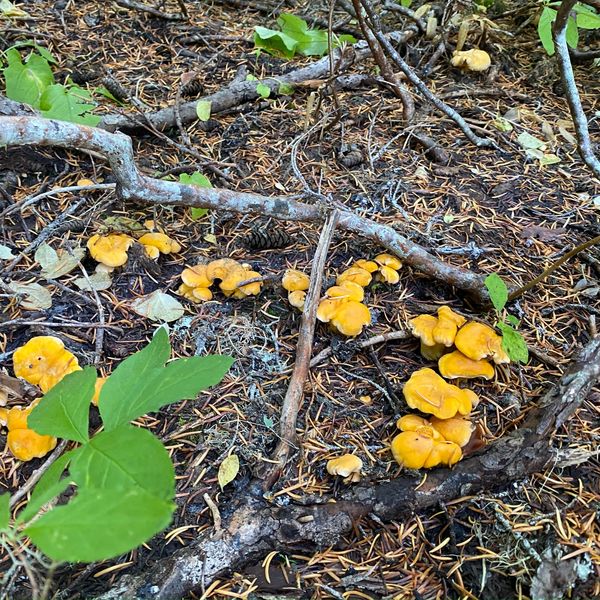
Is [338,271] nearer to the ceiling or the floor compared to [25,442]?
nearer to the ceiling

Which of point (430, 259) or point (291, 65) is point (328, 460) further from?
point (291, 65)

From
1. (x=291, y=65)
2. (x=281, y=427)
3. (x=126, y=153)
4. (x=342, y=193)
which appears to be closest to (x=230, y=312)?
(x=281, y=427)

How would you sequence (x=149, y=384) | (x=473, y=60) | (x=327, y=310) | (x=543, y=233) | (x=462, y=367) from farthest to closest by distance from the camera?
(x=473, y=60)
(x=543, y=233)
(x=327, y=310)
(x=462, y=367)
(x=149, y=384)

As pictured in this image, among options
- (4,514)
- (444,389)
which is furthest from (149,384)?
(444,389)

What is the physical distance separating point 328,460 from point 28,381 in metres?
1.49

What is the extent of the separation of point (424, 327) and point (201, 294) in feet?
4.16

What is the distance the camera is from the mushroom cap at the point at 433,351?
289 centimetres

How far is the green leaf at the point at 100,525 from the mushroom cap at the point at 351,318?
5.70 ft

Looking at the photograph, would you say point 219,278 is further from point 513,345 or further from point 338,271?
point 513,345

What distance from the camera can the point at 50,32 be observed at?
4.95 metres

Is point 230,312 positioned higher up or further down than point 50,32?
further down

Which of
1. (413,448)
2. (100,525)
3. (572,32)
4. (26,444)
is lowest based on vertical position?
(26,444)

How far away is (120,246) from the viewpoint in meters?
3.17

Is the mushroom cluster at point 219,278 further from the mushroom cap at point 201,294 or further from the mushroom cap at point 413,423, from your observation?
the mushroom cap at point 413,423
